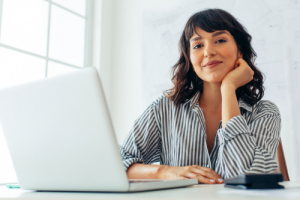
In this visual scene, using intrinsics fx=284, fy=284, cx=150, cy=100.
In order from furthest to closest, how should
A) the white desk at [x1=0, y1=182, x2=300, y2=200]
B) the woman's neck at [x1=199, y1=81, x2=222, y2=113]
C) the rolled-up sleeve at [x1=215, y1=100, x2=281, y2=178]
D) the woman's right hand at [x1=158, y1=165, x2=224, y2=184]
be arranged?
the woman's neck at [x1=199, y1=81, x2=222, y2=113] < the rolled-up sleeve at [x1=215, y1=100, x2=281, y2=178] < the woman's right hand at [x1=158, y1=165, x2=224, y2=184] < the white desk at [x1=0, y1=182, x2=300, y2=200]

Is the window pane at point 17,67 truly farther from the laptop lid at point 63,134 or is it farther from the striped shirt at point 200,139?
the laptop lid at point 63,134

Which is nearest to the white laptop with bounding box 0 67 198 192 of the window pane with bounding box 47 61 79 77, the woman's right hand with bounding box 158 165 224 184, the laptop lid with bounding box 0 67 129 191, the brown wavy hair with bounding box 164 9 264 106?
the laptop lid with bounding box 0 67 129 191

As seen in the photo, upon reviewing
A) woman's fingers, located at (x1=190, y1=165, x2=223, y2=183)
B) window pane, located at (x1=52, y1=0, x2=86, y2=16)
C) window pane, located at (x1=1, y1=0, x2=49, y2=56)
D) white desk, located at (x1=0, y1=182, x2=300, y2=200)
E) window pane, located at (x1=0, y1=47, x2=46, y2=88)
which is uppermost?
window pane, located at (x1=52, y1=0, x2=86, y2=16)

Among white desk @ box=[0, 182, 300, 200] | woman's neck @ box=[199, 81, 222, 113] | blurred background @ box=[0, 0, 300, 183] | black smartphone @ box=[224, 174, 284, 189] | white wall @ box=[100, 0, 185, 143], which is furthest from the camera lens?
white wall @ box=[100, 0, 185, 143]

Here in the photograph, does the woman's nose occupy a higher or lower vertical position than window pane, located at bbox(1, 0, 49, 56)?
lower

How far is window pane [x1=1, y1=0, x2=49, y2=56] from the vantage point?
87.1 inches

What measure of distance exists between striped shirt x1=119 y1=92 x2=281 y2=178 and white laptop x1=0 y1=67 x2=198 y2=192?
46 centimetres

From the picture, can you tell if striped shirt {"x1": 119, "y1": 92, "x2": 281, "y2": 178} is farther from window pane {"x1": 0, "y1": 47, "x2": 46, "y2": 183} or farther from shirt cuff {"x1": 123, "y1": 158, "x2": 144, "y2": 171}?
window pane {"x1": 0, "y1": 47, "x2": 46, "y2": 183}

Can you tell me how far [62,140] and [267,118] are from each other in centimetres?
90

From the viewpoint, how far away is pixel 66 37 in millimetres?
2734

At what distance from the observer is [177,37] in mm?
2525

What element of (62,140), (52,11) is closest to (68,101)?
(62,140)

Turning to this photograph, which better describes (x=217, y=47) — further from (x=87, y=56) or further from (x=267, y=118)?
(x=87, y=56)

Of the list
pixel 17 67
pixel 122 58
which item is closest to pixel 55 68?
pixel 17 67
